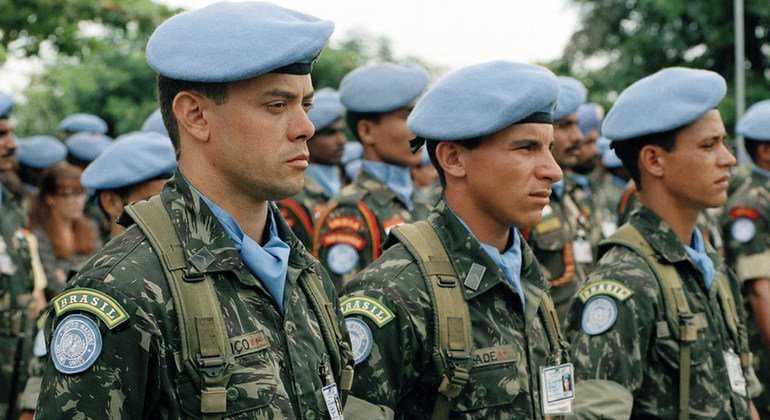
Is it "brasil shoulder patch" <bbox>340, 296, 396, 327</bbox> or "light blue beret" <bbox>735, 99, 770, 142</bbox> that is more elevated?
"brasil shoulder patch" <bbox>340, 296, 396, 327</bbox>

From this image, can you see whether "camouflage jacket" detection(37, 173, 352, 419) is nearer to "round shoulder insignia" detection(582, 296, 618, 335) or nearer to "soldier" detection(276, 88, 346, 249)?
"round shoulder insignia" detection(582, 296, 618, 335)

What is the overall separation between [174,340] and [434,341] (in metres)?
1.13

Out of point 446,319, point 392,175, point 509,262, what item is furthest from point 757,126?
point 446,319

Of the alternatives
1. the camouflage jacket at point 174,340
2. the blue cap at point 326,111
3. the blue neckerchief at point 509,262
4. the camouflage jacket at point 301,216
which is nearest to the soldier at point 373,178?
the camouflage jacket at point 301,216

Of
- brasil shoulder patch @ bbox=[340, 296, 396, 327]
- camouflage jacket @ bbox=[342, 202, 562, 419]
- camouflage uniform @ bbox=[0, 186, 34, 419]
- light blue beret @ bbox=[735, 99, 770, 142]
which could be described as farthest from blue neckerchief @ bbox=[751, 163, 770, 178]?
camouflage uniform @ bbox=[0, 186, 34, 419]

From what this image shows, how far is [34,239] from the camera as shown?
24.1ft

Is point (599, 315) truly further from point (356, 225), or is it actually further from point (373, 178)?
point (373, 178)

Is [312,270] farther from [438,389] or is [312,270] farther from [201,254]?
[438,389]

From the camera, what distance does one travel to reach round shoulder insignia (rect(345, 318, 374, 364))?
3352 mm

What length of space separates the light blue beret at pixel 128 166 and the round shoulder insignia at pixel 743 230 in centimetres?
375

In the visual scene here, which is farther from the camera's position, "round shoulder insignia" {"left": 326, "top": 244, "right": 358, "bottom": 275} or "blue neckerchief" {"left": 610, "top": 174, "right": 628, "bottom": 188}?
"blue neckerchief" {"left": 610, "top": 174, "right": 628, "bottom": 188}

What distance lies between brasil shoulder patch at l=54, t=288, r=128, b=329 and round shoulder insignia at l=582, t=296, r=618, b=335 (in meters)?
2.27

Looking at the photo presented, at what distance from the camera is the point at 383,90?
Result: 6770 mm

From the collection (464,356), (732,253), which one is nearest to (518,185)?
(464,356)
